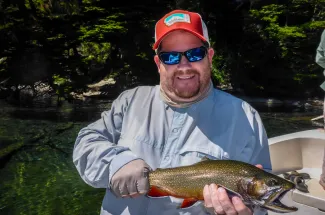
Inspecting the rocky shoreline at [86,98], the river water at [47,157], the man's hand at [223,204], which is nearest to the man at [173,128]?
the man's hand at [223,204]

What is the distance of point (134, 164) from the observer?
218 cm

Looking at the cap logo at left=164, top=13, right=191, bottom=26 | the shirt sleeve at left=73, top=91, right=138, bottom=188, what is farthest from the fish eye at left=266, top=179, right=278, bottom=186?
the cap logo at left=164, top=13, right=191, bottom=26

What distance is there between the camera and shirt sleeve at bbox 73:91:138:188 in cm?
224

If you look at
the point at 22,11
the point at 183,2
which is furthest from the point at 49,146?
the point at 183,2

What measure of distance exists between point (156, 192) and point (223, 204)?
1.38 ft

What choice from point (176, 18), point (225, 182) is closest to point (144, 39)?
point (176, 18)

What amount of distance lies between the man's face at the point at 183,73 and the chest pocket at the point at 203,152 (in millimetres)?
281

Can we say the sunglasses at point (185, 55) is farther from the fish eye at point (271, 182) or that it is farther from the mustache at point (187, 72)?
the fish eye at point (271, 182)

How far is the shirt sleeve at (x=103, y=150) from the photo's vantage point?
2238mm

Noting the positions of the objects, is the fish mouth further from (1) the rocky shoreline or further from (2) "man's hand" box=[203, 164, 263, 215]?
(1) the rocky shoreline

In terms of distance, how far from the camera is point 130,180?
216 centimetres

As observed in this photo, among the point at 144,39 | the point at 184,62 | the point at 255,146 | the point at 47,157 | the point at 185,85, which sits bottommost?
the point at 47,157

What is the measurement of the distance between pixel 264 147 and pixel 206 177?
404mm

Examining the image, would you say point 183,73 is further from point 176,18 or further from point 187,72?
point 176,18
